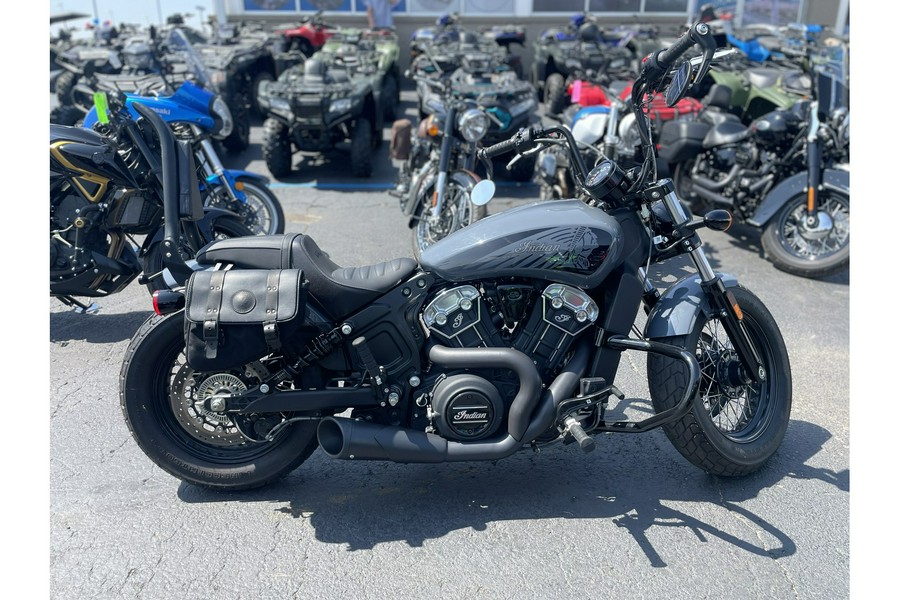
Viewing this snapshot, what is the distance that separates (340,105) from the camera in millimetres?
7926

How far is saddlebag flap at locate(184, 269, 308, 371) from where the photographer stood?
248cm

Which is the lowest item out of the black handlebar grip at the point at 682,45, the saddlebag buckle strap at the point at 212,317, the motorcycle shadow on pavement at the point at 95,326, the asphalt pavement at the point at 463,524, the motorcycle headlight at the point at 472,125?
the asphalt pavement at the point at 463,524

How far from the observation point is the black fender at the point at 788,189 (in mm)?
5484

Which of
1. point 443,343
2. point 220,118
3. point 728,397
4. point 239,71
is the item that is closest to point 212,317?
point 443,343

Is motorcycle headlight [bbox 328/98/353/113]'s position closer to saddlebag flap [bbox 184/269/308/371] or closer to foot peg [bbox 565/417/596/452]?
saddlebag flap [bbox 184/269/308/371]

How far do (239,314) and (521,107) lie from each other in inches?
225

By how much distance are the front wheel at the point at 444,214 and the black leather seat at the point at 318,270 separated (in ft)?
9.20

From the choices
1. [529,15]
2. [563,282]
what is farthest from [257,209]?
[529,15]

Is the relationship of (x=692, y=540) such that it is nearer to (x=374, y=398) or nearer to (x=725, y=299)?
(x=725, y=299)

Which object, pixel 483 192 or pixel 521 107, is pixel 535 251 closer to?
pixel 483 192

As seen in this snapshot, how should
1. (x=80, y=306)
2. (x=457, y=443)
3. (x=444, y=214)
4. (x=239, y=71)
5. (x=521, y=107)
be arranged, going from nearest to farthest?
1. (x=457, y=443)
2. (x=80, y=306)
3. (x=444, y=214)
4. (x=521, y=107)
5. (x=239, y=71)

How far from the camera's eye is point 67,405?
357 centimetres

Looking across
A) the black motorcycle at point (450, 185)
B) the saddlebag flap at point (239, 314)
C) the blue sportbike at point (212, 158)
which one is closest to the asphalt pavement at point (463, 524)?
the saddlebag flap at point (239, 314)

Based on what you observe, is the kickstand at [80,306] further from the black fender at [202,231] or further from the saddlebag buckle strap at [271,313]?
the saddlebag buckle strap at [271,313]
